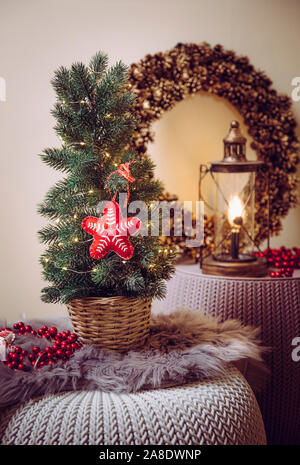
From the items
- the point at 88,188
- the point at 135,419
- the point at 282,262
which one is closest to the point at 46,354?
the point at 135,419

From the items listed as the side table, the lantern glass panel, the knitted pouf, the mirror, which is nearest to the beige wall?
→ the mirror

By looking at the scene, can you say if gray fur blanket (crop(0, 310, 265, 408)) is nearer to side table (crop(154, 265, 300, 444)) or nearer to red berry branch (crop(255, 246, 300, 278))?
side table (crop(154, 265, 300, 444))

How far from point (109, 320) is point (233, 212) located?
76 centimetres

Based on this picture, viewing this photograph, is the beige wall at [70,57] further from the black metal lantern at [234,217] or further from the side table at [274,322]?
the side table at [274,322]

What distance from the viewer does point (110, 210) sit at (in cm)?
109

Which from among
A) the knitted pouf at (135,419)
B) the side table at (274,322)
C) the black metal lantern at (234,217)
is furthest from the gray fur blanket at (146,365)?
the black metal lantern at (234,217)

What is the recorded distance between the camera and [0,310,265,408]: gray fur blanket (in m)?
0.96

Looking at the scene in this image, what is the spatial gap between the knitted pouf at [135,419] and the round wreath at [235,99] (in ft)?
3.51

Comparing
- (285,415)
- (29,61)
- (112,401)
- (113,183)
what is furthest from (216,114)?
(112,401)

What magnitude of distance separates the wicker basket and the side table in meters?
0.47

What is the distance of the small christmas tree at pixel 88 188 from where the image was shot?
1.12 metres

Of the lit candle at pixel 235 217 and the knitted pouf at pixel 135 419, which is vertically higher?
the lit candle at pixel 235 217

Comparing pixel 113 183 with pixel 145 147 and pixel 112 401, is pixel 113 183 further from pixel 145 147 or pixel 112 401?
pixel 145 147

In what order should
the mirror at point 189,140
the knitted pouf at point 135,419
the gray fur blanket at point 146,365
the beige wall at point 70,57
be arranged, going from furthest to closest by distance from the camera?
the mirror at point 189,140 < the beige wall at point 70,57 < the gray fur blanket at point 146,365 < the knitted pouf at point 135,419
